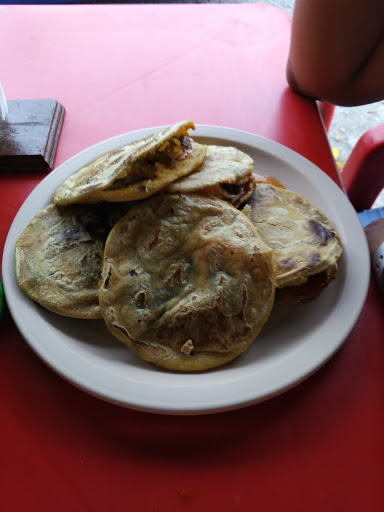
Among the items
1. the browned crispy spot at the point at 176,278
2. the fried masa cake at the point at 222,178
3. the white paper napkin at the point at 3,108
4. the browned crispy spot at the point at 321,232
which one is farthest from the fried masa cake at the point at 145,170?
the white paper napkin at the point at 3,108

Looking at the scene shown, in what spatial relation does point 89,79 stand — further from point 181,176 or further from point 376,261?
point 376,261

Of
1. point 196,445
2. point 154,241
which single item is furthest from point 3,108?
point 196,445

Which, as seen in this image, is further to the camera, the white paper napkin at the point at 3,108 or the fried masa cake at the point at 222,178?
the white paper napkin at the point at 3,108

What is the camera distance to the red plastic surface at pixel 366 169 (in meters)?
1.74

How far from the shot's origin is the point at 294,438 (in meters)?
0.98

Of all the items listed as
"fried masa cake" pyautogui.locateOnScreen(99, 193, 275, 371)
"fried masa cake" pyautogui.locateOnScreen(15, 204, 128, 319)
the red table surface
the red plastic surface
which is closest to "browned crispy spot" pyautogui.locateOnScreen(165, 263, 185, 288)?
"fried masa cake" pyautogui.locateOnScreen(99, 193, 275, 371)

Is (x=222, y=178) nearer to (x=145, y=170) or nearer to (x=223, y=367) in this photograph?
(x=145, y=170)

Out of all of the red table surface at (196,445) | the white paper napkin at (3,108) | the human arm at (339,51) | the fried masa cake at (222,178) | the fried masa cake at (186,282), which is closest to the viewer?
the red table surface at (196,445)

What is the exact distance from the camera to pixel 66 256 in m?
1.19

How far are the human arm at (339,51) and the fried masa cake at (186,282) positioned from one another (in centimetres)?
98

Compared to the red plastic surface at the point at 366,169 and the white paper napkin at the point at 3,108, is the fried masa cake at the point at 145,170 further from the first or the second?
the red plastic surface at the point at 366,169

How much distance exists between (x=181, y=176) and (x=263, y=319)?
440 mm

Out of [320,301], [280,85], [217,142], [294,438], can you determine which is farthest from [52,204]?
[280,85]

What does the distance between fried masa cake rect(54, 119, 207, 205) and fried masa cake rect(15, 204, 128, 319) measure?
0.07m
